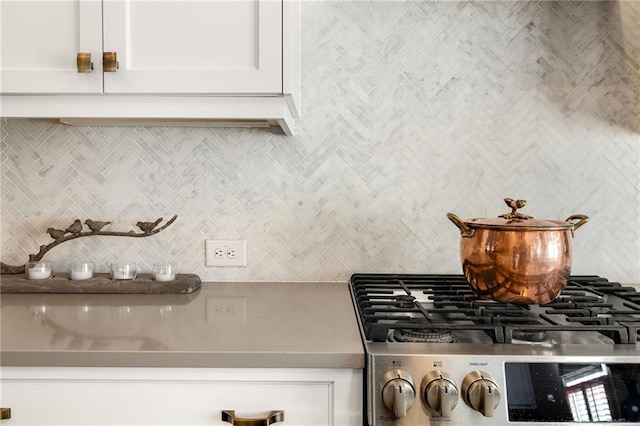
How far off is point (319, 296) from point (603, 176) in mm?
950

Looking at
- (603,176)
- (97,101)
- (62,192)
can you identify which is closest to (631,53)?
(603,176)

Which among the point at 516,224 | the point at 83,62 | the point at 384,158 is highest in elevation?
the point at 83,62

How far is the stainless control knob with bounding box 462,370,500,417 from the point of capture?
2.99 feet

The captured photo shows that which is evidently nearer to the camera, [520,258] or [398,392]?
[398,392]

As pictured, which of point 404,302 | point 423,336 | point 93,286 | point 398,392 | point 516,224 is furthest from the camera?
point 93,286

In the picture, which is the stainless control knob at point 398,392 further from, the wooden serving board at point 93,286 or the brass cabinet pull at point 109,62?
the brass cabinet pull at point 109,62

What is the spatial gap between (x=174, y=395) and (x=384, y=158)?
0.93m

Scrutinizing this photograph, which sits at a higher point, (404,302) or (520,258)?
(520,258)

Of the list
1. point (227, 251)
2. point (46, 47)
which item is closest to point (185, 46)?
point (46, 47)

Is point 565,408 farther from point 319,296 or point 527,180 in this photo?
point 527,180

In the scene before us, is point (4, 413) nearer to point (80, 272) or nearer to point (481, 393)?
point (80, 272)

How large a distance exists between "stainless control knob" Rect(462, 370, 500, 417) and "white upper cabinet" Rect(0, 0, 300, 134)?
28.5 inches

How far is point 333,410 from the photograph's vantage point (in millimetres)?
987

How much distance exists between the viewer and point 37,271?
58.7 inches
